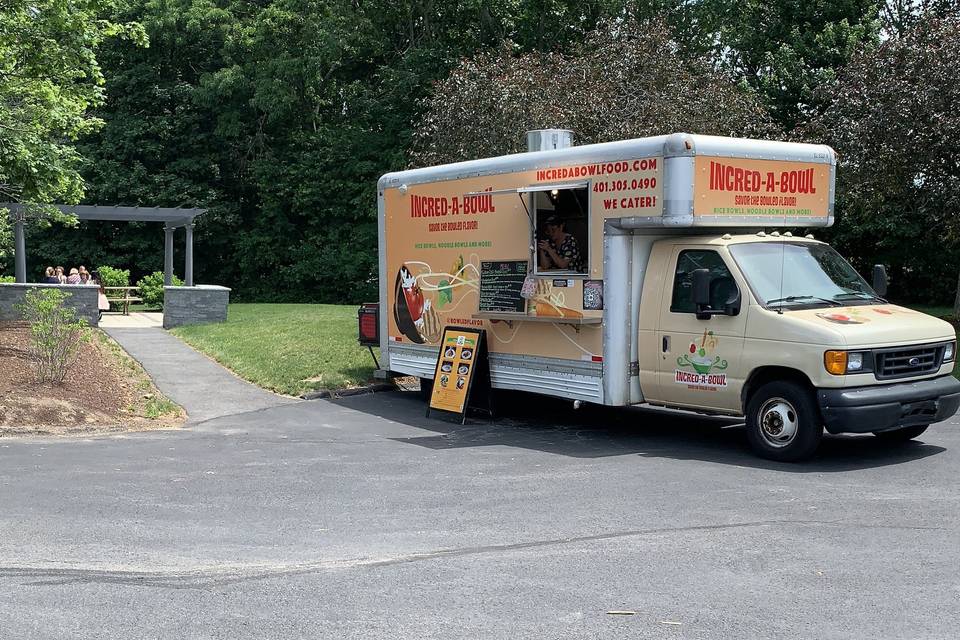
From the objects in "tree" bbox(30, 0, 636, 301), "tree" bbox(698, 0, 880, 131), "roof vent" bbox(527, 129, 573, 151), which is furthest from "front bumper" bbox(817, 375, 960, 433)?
"tree" bbox(30, 0, 636, 301)

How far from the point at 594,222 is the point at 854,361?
2.89 metres

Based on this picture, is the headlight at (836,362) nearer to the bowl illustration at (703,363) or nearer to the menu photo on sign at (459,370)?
the bowl illustration at (703,363)

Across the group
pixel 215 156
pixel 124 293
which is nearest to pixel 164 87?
pixel 215 156

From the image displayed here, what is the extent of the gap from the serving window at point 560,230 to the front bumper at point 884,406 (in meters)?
3.05

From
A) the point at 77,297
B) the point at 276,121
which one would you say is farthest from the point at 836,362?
the point at 276,121

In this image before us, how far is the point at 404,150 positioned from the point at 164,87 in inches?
415

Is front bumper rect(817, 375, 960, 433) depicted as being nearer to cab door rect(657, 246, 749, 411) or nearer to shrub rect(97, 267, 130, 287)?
cab door rect(657, 246, 749, 411)

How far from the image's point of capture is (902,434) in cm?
1004

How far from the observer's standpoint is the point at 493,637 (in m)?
4.94

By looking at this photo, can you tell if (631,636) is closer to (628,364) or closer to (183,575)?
(183,575)

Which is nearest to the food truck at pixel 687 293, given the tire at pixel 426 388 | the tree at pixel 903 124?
the tire at pixel 426 388

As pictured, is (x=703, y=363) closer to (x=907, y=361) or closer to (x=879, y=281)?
(x=907, y=361)

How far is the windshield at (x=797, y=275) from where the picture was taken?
9547 mm

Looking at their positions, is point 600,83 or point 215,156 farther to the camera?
point 215,156
